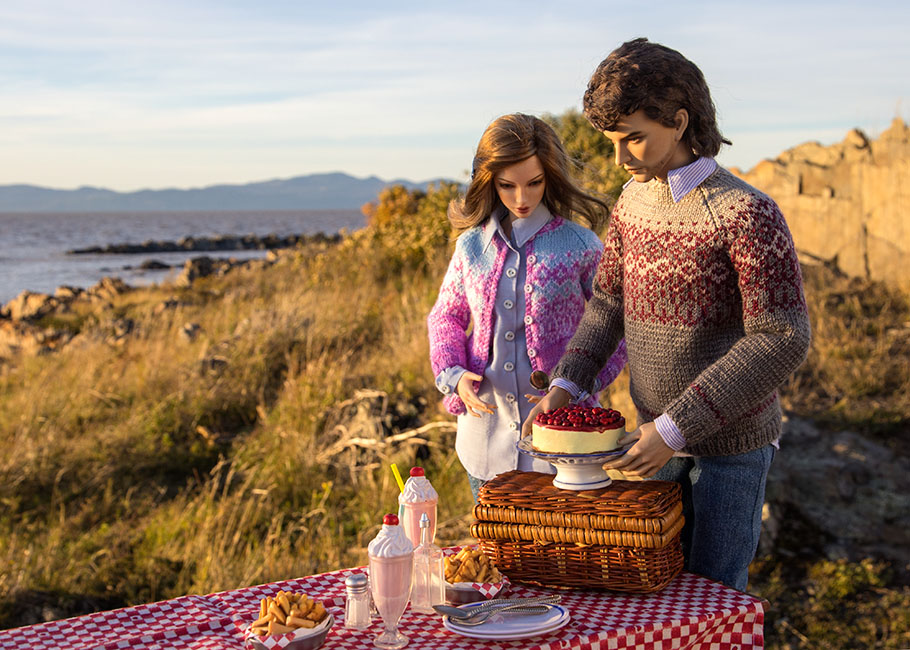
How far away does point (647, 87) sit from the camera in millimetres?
2406

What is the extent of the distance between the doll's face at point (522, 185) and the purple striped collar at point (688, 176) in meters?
0.81

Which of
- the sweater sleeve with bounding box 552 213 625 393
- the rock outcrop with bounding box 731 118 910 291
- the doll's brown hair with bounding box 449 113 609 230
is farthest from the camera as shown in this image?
the rock outcrop with bounding box 731 118 910 291

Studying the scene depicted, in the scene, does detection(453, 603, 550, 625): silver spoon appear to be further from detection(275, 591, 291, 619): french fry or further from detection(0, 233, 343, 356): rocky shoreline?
detection(0, 233, 343, 356): rocky shoreline

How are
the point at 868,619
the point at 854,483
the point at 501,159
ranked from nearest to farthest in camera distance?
the point at 501,159 < the point at 868,619 < the point at 854,483

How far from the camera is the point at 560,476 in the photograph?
255 cm

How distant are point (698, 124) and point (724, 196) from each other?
0.75ft

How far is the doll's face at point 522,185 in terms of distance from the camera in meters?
3.26

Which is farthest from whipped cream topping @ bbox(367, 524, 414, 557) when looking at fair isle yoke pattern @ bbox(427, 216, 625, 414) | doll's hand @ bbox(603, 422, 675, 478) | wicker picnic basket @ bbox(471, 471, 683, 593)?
fair isle yoke pattern @ bbox(427, 216, 625, 414)

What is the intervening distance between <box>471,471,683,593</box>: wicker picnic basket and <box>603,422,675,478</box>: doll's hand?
0.07 m

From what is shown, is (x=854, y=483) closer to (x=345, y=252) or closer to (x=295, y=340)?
(x=295, y=340)

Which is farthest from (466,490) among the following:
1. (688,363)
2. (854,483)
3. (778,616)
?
(688,363)

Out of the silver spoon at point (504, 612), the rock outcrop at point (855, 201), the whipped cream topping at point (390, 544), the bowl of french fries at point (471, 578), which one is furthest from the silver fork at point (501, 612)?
the rock outcrop at point (855, 201)

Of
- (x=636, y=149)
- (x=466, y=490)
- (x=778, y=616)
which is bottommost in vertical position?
(x=778, y=616)

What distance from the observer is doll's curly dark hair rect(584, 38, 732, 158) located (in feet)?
7.89
